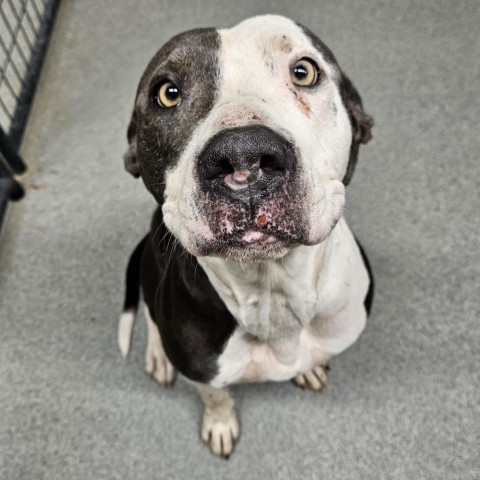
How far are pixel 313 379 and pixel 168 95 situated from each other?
100cm

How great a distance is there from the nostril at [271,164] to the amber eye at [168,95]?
296 mm

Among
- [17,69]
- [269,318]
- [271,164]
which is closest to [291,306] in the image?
[269,318]

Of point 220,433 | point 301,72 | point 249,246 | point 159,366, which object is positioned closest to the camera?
point 249,246

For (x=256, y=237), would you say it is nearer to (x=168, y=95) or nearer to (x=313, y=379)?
(x=168, y=95)

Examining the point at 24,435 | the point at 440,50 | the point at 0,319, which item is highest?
the point at 440,50

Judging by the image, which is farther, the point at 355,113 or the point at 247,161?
the point at 355,113

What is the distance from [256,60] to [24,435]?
1.34 m

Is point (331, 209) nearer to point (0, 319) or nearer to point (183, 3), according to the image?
point (0, 319)

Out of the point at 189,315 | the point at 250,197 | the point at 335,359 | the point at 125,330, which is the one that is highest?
the point at 250,197

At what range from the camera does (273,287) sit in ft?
4.03

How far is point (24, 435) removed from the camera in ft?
5.86

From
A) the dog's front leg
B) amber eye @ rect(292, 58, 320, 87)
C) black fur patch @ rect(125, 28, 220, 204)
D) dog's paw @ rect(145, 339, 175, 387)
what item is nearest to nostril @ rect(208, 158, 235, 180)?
black fur patch @ rect(125, 28, 220, 204)

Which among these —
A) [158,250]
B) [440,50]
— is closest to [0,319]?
[158,250]

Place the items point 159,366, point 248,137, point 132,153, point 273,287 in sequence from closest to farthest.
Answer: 1. point 248,137
2. point 273,287
3. point 132,153
4. point 159,366
